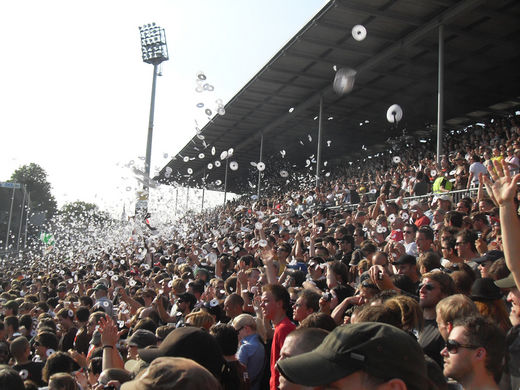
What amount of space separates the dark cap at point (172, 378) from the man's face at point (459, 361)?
4.29 feet

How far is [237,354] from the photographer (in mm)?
4414

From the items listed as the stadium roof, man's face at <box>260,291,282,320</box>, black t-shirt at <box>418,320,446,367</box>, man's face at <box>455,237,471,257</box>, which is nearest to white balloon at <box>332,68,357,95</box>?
the stadium roof

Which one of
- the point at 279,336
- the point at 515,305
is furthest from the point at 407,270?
the point at 515,305

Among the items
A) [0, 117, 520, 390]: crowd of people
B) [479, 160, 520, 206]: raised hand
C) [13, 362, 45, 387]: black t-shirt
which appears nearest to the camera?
[0, 117, 520, 390]: crowd of people

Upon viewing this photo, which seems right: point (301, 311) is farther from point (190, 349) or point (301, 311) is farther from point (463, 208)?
point (463, 208)

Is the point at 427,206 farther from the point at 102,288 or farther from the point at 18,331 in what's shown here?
the point at 18,331

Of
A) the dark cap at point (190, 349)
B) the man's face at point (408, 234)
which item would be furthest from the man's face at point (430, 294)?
the man's face at point (408, 234)

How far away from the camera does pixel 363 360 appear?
153cm

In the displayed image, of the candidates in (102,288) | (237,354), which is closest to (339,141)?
(102,288)

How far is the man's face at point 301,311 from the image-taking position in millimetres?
4441

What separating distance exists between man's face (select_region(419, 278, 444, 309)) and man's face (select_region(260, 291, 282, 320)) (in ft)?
3.92

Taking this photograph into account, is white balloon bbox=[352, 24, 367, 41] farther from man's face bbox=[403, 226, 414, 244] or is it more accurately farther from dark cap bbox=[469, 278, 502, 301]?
dark cap bbox=[469, 278, 502, 301]

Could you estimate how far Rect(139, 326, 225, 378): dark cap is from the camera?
2414mm

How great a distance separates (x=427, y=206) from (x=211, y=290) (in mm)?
5284
